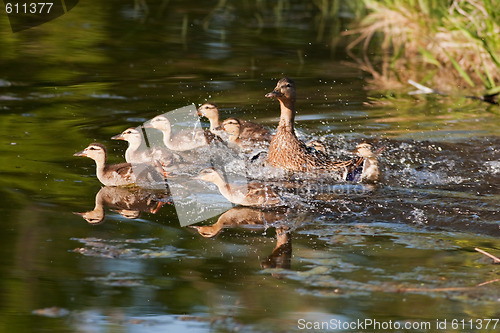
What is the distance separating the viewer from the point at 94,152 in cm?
700

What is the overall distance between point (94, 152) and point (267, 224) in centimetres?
183

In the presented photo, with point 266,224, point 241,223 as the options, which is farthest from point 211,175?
point 266,224

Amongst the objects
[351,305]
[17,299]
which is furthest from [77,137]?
[351,305]

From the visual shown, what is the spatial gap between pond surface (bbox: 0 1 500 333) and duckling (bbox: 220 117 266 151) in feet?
1.66

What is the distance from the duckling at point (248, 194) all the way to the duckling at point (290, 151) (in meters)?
0.88

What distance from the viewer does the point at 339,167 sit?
7.19 metres

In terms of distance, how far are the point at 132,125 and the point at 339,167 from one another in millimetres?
2272

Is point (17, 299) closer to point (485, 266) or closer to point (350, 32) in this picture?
point (485, 266)

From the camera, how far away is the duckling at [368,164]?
6.95 meters

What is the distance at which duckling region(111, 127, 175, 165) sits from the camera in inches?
289

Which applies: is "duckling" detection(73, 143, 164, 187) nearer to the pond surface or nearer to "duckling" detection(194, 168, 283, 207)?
the pond surface

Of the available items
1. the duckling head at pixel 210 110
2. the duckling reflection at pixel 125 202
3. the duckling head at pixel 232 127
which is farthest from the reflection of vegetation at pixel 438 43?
the duckling reflection at pixel 125 202

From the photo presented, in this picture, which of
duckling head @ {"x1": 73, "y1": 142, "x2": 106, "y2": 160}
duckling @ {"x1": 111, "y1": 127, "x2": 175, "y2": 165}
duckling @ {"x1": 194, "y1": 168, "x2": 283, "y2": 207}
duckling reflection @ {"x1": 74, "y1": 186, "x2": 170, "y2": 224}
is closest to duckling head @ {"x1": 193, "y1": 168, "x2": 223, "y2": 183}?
duckling @ {"x1": 194, "y1": 168, "x2": 283, "y2": 207}

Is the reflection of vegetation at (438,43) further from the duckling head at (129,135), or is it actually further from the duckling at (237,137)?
the duckling head at (129,135)
